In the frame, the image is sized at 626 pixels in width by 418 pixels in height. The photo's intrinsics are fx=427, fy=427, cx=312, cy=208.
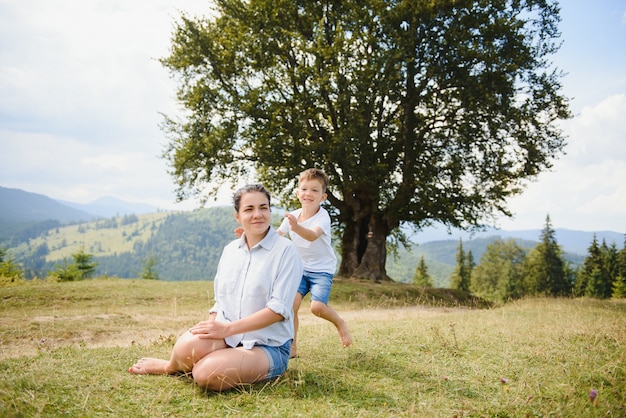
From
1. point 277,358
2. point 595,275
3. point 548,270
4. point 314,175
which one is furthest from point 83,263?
point 595,275

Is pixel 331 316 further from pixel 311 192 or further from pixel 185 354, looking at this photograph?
pixel 185 354

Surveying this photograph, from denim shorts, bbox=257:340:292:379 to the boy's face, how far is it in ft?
6.45

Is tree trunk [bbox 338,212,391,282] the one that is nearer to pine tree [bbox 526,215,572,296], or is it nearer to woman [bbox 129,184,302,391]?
woman [bbox 129,184,302,391]

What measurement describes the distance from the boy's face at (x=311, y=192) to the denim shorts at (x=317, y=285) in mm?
989

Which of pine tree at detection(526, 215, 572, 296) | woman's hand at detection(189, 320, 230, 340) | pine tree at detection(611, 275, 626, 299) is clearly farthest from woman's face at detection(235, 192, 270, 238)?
pine tree at detection(526, 215, 572, 296)

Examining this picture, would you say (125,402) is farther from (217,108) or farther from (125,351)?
(217,108)

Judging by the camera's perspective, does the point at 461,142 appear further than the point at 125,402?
Yes

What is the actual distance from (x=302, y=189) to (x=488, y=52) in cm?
1700

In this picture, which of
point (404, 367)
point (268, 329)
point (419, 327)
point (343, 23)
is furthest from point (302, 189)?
point (343, 23)

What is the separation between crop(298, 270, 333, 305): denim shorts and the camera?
577cm

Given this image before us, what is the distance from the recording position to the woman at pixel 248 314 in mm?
4227

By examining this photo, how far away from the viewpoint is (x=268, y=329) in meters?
4.48

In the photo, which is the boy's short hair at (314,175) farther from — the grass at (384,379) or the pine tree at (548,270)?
the pine tree at (548,270)

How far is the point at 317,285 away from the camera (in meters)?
5.87
